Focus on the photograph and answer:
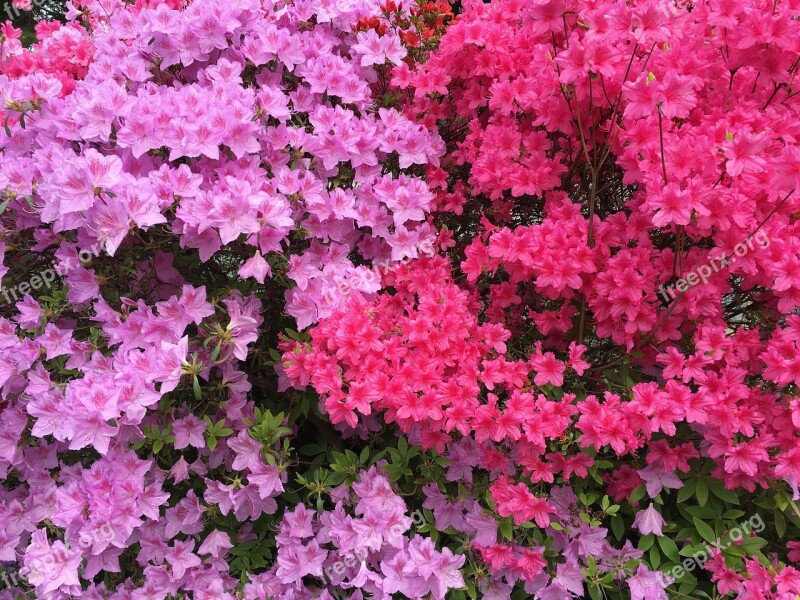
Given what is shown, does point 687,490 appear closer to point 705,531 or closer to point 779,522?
point 705,531

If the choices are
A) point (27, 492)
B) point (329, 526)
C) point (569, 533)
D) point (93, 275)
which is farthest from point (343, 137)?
point (27, 492)

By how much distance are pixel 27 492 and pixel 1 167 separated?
1240mm

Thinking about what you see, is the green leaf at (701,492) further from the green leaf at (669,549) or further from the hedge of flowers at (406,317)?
the green leaf at (669,549)

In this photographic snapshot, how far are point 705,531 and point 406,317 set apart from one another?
3.72ft

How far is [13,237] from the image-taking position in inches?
87.0

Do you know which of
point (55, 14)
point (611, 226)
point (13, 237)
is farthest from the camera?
point (55, 14)

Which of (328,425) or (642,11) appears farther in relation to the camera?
(328,425)

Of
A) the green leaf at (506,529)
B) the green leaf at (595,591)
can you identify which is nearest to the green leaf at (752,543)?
the green leaf at (595,591)

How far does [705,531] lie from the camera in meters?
1.92

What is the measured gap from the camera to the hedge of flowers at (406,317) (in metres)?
1.82

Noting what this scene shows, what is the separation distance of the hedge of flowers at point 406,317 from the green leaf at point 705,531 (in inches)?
1.4

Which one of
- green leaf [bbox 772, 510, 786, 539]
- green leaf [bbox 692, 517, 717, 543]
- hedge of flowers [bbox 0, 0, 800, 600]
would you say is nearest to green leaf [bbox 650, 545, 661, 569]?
hedge of flowers [bbox 0, 0, 800, 600]

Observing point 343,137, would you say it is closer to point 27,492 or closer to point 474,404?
point 474,404

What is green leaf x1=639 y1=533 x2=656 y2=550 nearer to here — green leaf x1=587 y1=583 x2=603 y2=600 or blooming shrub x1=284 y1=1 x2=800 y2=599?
blooming shrub x1=284 y1=1 x2=800 y2=599
